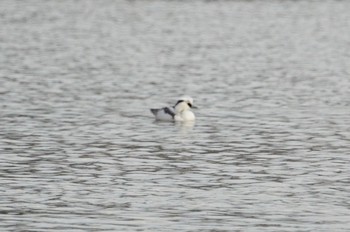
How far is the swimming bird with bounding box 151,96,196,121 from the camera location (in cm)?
3250

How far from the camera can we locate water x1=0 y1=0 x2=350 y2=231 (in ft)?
65.3

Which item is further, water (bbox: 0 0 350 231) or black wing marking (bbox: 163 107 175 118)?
black wing marking (bbox: 163 107 175 118)

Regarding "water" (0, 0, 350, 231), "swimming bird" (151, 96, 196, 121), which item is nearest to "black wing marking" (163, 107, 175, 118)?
"swimming bird" (151, 96, 196, 121)

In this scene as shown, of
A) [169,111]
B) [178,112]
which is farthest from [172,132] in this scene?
[178,112]

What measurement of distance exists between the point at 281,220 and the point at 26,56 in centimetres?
3227

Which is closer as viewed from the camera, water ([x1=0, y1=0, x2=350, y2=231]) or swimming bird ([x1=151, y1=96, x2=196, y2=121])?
water ([x1=0, y1=0, x2=350, y2=231])

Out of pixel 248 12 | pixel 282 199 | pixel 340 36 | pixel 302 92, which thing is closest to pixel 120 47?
pixel 340 36

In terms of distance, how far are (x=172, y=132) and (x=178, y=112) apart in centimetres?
194

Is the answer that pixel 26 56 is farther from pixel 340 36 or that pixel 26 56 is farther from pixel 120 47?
pixel 340 36

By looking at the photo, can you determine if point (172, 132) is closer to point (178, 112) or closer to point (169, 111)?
point (169, 111)

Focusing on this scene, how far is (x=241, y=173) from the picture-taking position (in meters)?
23.8

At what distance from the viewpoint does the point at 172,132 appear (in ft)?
101

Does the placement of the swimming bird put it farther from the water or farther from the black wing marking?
the water

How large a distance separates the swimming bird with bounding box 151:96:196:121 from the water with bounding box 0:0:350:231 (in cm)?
38
